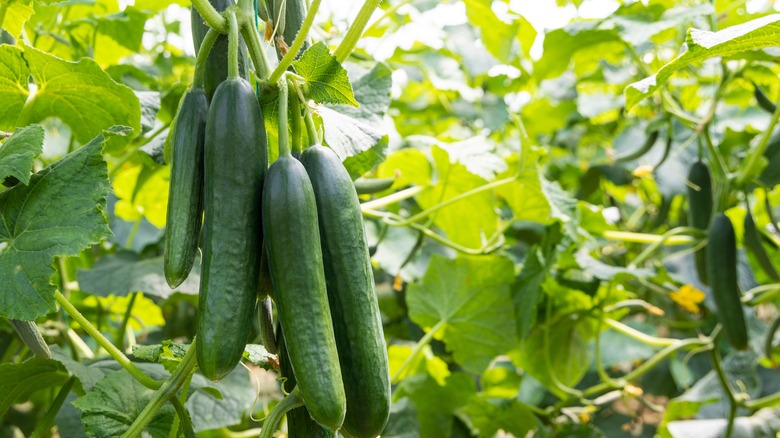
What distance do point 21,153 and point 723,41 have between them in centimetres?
97

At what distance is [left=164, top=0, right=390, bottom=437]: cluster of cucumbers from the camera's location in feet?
2.53

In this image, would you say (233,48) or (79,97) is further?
(79,97)

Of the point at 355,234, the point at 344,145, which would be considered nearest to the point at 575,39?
the point at 344,145

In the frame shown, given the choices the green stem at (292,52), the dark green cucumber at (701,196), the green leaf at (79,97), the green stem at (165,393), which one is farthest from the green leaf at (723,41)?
the dark green cucumber at (701,196)

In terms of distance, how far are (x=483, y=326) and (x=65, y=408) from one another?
1033 mm

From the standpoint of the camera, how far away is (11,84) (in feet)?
4.45

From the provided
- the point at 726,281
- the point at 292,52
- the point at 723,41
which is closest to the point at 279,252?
the point at 292,52

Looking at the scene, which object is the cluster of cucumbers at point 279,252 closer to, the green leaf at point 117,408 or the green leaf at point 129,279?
the green leaf at point 117,408

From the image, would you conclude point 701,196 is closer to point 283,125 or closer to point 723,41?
point 723,41

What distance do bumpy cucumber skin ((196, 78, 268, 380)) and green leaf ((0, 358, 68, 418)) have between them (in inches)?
22.0

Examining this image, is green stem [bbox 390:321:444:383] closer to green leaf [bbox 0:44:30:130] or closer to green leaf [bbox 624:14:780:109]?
green leaf [bbox 624:14:780:109]

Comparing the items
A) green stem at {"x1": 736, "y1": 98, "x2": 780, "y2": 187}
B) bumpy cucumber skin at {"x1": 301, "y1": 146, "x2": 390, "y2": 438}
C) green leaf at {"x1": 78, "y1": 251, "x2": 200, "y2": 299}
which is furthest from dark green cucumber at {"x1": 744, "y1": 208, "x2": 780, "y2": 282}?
bumpy cucumber skin at {"x1": 301, "y1": 146, "x2": 390, "y2": 438}

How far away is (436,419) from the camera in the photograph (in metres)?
2.17

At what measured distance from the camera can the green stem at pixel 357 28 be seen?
3.09 feet
